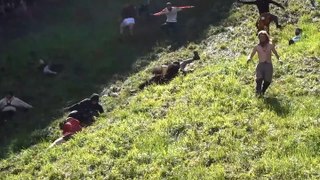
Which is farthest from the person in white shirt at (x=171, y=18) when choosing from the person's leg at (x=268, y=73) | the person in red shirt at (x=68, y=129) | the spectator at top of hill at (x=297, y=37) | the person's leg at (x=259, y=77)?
the person's leg at (x=268, y=73)

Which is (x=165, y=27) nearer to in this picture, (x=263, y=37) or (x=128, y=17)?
(x=128, y=17)

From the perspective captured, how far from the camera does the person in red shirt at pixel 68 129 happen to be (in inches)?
604

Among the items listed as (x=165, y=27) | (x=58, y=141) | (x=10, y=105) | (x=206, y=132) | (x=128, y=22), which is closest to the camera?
(x=206, y=132)

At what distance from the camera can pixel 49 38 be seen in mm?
24938

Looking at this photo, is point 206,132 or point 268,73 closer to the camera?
point 206,132

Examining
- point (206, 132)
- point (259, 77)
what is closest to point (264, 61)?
Result: point (259, 77)

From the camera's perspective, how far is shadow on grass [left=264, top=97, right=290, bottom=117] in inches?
506

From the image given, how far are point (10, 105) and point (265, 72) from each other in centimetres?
937

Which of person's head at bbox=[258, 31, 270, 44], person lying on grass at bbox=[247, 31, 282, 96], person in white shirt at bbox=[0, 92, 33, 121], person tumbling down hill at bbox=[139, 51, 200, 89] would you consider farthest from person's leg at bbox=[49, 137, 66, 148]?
person's head at bbox=[258, 31, 270, 44]

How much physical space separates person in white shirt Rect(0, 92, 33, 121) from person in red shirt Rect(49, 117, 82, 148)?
3378mm

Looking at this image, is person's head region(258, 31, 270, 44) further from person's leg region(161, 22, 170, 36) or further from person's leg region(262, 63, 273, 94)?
person's leg region(161, 22, 170, 36)

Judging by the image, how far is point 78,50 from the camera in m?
23.7

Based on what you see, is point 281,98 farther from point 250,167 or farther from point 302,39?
point 302,39

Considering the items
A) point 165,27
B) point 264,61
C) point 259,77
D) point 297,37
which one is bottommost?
point 165,27
